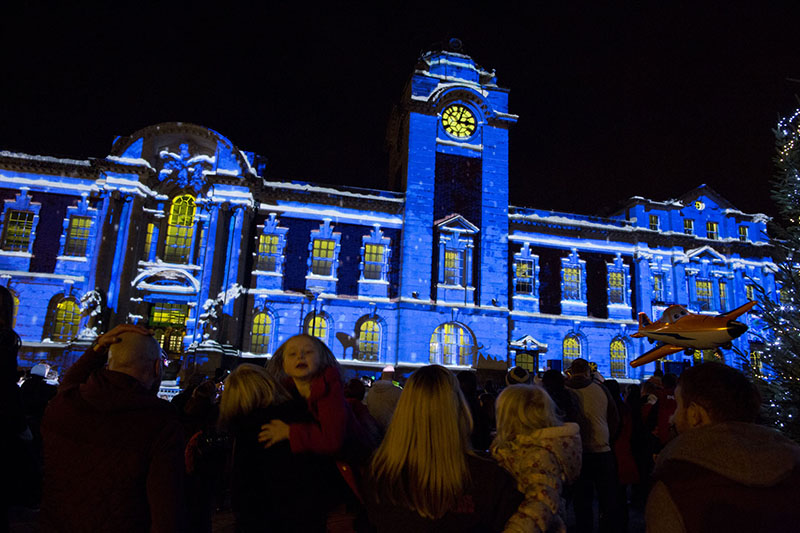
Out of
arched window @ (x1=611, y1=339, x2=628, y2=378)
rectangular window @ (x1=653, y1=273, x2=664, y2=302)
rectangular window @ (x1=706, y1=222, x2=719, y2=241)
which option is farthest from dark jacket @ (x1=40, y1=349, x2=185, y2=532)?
rectangular window @ (x1=706, y1=222, x2=719, y2=241)

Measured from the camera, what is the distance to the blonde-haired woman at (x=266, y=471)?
3.60 metres

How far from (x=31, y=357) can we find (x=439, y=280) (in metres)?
A: 19.2

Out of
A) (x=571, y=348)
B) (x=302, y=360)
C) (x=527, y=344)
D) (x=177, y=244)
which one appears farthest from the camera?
(x=571, y=348)

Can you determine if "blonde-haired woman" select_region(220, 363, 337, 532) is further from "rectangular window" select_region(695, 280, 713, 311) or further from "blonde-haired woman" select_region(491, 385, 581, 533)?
"rectangular window" select_region(695, 280, 713, 311)

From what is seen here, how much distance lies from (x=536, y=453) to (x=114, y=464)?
8.48ft

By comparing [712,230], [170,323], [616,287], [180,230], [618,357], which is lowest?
[618,357]

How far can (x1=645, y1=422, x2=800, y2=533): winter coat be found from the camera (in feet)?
8.16

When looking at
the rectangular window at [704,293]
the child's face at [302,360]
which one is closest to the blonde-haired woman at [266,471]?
the child's face at [302,360]

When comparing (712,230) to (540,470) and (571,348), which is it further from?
(540,470)

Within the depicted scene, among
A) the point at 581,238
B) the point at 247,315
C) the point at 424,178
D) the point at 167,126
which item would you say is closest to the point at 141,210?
the point at 167,126

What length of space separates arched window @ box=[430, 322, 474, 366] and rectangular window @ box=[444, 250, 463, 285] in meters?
2.33

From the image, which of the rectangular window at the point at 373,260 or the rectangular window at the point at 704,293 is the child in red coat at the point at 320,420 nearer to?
the rectangular window at the point at 373,260

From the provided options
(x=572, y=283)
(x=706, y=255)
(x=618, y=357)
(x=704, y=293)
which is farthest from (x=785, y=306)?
(x=706, y=255)

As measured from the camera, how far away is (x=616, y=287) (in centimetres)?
3164
